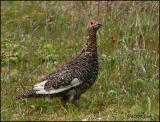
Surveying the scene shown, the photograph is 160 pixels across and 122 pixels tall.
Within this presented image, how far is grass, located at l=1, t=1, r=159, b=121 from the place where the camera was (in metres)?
8.07

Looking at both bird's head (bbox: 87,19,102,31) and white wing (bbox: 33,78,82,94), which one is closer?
white wing (bbox: 33,78,82,94)

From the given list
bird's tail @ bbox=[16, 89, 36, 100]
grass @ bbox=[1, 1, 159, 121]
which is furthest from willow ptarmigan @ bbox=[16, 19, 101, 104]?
grass @ bbox=[1, 1, 159, 121]

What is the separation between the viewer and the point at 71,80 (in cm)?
790

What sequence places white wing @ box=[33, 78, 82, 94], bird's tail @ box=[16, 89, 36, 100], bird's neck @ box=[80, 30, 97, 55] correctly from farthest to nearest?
bird's neck @ box=[80, 30, 97, 55]
bird's tail @ box=[16, 89, 36, 100]
white wing @ box=[33, 78, 82, 94]

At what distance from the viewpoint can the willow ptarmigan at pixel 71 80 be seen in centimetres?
791

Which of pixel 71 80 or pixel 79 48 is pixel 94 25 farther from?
pixel 79 48

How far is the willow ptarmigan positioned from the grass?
0.71ft

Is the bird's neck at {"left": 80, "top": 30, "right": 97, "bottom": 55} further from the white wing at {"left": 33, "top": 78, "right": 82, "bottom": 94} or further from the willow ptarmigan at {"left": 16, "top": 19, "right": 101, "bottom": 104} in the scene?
the white wing at {"left": 33, "top": 78, "right": 82, "bottom": 94}

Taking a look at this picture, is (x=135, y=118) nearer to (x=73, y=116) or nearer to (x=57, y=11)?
(x=73, y=116)

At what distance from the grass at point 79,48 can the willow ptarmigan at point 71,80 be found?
0.22 meters

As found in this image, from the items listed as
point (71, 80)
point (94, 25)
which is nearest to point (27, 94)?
point (71, 80)

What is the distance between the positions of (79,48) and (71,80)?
8.35 feet

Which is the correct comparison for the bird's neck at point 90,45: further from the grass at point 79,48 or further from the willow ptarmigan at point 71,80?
the grass at point 79,48

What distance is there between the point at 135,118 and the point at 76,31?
365cm
